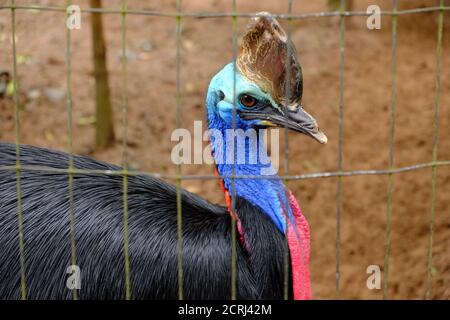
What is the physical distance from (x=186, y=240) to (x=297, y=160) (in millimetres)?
2729

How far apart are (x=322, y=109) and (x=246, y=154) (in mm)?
3047

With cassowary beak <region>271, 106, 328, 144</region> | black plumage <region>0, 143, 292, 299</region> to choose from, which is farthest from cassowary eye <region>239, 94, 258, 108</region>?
black plumage <region>0, 143, 292, 299</region>

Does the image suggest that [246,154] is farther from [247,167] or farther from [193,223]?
[193,223]

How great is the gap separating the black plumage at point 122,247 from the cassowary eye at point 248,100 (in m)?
0.34

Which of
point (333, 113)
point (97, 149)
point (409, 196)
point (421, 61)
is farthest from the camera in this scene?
point (421, 61)

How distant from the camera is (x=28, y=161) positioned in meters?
3.16

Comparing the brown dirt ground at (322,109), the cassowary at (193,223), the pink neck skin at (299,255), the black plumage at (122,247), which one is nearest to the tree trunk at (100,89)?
the brown dirt ground at (322,109)

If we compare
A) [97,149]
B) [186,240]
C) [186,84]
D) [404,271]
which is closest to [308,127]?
[186,240]

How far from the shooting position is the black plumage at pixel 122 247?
9.50 feet

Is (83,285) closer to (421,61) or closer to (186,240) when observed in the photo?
(186,240)

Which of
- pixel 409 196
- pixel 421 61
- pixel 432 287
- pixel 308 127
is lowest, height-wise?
pixel 432 287

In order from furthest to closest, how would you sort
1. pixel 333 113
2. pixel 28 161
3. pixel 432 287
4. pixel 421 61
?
pixel 421 61 → pixel 333 113 → pixel 432 287 → pixel 28 161

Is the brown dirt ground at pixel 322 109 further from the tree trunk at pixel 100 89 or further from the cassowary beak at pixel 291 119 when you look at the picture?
the cassowary beak at pixel 291 119
